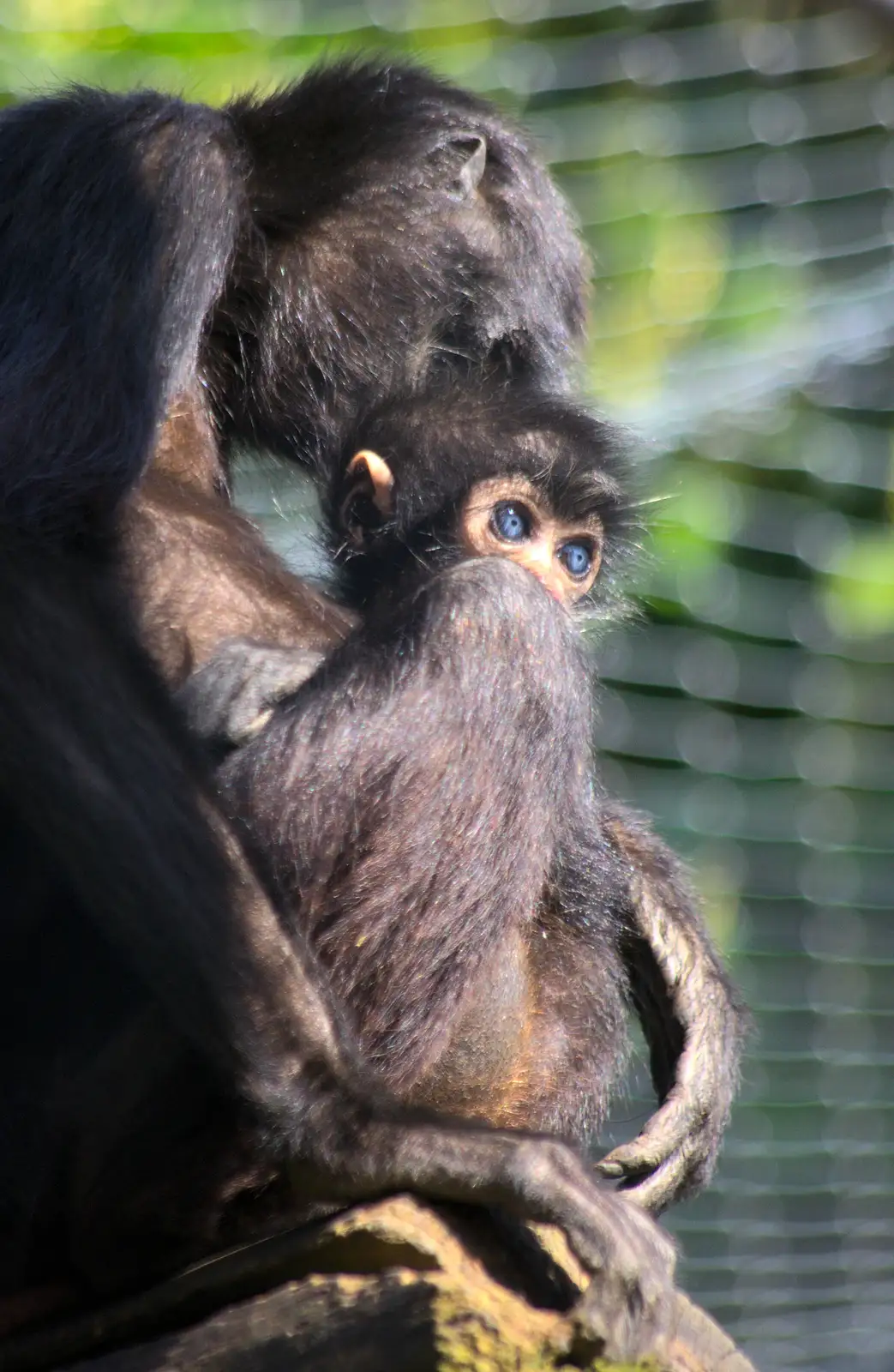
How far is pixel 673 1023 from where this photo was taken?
314 centimetres

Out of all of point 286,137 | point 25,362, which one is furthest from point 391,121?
point 25,362

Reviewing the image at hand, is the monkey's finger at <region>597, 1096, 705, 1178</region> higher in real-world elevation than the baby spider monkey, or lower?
lower

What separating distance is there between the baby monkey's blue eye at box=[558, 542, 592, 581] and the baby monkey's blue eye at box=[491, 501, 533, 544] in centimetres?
9

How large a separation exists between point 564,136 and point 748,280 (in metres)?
0.89

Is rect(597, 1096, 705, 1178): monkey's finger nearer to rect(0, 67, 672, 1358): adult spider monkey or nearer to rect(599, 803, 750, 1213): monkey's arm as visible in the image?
rect(599, 803, 750, 1213): monkey's arm

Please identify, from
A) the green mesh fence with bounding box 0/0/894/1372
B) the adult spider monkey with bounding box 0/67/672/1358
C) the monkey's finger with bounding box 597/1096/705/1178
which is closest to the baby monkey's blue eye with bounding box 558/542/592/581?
the adult spider monkey with bounding box 0/67/672/1358

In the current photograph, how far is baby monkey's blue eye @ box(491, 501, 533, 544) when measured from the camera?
3.09 metres

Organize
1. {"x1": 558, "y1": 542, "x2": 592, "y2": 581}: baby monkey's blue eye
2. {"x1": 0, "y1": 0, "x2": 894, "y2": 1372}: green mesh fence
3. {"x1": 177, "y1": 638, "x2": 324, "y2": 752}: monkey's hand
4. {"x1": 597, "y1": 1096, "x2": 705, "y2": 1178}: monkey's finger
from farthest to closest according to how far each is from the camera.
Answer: {"x1": 0, "y1": 0, "x2": 894, "y2": 1372}: green mesh fence
{"x1": 558, "y1": 542, "x2": 592, "y2": 581}: baby monkey's blue eye
{"x1": 597, "y1": 1096, "x2": 705, "y2": 1178}: monkey's finger
{"x1": 177, "y1": 638, "x2": 324, "y2": 752}: monkey's hand

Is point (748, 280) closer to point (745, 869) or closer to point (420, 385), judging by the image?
point (745, 869)

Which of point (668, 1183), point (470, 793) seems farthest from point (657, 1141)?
point (470, 793)

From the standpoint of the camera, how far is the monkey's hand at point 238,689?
2600mm

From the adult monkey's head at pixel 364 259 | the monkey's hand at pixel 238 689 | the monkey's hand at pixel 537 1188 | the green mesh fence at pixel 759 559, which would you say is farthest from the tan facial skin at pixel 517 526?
the green mesh fence at pixel 759 559

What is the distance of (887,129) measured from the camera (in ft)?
23.1

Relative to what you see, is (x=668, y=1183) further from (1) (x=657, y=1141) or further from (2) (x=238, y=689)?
(2) (x=238, y=689)
